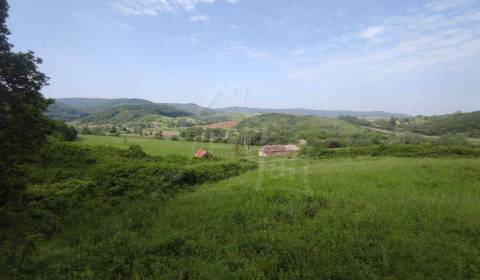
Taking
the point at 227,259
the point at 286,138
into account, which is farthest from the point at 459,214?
the point at 286,138

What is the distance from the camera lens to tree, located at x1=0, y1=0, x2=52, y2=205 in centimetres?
648

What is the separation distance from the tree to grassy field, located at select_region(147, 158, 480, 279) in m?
4.25

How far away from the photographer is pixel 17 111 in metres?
6.68

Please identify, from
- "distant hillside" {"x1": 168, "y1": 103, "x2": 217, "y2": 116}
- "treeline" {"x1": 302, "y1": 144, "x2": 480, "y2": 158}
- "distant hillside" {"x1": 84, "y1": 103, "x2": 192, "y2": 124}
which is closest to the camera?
"treeline" {"x1": 302, "y1": 144, "x2": 480, "y2": 158}

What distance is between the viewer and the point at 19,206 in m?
8.40

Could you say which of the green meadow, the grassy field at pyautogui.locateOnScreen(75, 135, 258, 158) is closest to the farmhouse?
the grassy field at pyautogui.locateOnScreen(75, 135, 258, 158)

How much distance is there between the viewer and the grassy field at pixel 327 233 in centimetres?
482

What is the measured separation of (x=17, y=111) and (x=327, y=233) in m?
8.75

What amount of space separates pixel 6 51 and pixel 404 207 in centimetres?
1243

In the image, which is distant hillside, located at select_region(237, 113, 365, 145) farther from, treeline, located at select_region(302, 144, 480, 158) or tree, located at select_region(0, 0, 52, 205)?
tree, located at select_region(0, 0, 52, 205)

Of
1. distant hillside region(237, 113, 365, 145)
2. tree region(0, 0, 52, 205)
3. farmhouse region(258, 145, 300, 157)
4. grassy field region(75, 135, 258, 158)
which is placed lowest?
grassy field region(75, 135, 258, 158)

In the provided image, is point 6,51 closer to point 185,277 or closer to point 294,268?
point 185,277

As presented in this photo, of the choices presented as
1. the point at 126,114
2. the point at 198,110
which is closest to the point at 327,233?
the point at 198,110

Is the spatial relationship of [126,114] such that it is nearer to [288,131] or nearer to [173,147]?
[173,147]
